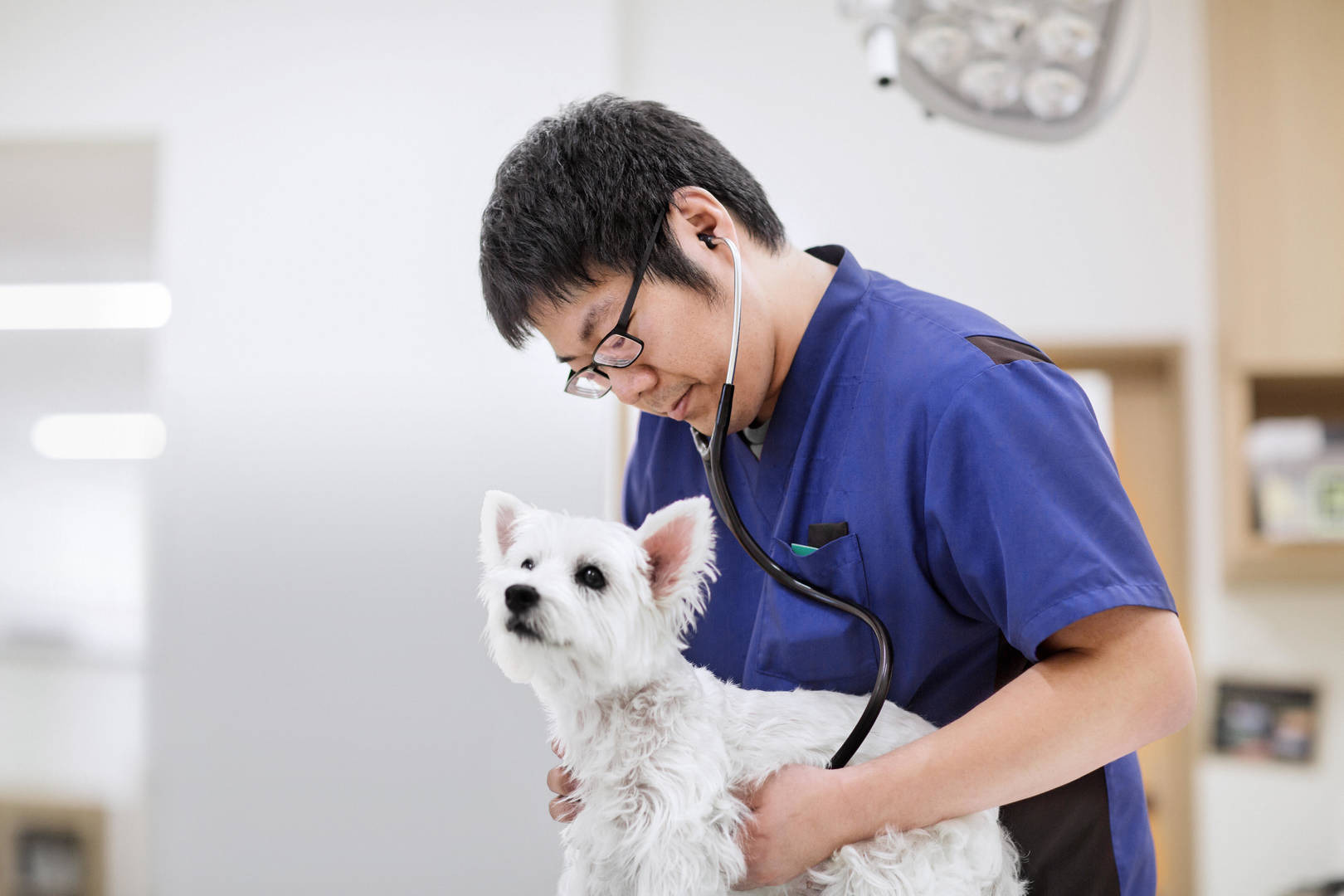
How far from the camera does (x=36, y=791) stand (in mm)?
1661

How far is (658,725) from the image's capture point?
693 millimetres

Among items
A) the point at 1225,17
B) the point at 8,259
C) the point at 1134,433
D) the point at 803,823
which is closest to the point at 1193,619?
the point at 1134,433

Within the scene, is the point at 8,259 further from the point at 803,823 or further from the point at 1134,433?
the point at 1134,433

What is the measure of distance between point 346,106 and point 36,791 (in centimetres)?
141

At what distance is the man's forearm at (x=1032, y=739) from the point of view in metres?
0.63

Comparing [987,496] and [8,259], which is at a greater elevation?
[8,259]

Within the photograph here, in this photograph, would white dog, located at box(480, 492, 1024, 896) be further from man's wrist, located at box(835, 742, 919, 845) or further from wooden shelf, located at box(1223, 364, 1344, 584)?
wooden shelf, located at box(1223, 364, 1344, 584)

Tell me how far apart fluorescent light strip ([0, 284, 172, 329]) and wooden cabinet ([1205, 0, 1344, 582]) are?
2336mm

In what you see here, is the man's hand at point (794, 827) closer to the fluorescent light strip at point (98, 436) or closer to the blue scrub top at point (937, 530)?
the blue scrub top at point (937, 530)

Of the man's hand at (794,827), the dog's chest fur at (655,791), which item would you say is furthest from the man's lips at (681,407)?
the man's hand at (794,827)

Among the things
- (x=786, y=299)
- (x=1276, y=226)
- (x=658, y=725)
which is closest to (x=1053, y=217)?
(x=1276, y=226)

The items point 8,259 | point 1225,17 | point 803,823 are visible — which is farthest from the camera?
point 1225,17

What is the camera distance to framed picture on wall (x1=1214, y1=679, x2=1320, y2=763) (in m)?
2.16

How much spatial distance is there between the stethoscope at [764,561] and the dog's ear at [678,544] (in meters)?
0.03
